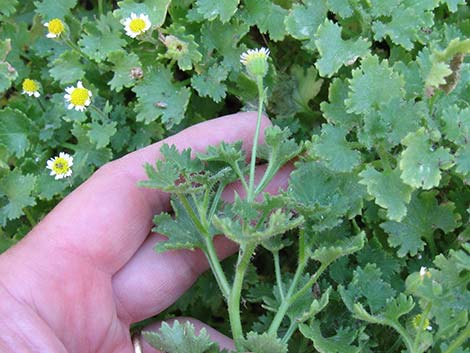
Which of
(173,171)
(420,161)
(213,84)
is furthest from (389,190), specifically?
(213,84)

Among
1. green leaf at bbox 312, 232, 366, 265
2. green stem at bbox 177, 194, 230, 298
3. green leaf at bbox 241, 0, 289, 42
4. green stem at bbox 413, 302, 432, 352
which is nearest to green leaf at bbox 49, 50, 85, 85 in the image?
green leaf at bbox 241, 0, 289, 42

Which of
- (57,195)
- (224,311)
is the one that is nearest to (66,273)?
(57,195)

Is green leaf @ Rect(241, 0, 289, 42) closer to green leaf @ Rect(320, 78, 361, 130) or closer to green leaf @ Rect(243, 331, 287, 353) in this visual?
green leaf @ Rect(320, 78, 361, 130)

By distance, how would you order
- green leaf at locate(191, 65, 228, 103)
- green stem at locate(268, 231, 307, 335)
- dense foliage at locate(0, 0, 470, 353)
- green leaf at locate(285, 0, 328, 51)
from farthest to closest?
Result: green leaf at locate(191, 65, 228, 103)
green leaf at locate(285, 0, 328, 51)
green stem at locate(268, 231, 307, 335)
dense foliage at locate(0, 0, 470, 353)

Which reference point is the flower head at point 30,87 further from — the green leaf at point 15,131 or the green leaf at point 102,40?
the green leaf at point 102,40

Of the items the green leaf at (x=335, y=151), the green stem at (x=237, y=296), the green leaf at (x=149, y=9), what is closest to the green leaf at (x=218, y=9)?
the green leaf at (x=149, y=9)

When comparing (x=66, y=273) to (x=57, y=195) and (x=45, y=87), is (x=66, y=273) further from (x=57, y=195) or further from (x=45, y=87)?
(x=45, y=87)
